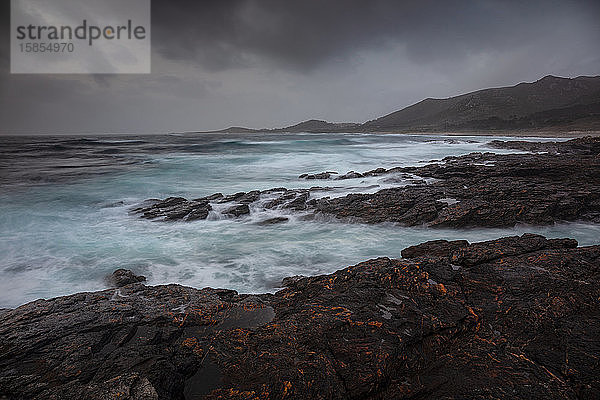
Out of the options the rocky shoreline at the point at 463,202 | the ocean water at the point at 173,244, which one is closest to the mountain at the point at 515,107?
the rocky shoreline at the point at 463,202

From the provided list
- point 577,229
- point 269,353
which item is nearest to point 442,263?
point 269,353

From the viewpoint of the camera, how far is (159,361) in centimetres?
251

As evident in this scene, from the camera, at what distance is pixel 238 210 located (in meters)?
10.3

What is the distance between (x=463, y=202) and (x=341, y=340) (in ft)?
25.9

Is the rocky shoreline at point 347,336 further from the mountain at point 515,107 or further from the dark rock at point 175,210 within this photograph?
the mountain at point 515,107

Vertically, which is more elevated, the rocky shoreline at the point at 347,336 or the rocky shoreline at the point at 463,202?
the rocky shoreline at the point at 463,202

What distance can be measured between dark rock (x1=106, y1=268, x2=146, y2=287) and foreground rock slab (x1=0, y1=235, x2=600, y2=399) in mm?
1492

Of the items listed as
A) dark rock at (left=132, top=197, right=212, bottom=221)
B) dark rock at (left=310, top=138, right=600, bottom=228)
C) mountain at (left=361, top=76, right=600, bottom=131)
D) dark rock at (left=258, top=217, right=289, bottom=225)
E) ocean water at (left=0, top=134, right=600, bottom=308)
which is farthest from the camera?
mountain at (left=361, top=76, right=600, bottom=131)

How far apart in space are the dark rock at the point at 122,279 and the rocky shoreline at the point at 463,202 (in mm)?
4176

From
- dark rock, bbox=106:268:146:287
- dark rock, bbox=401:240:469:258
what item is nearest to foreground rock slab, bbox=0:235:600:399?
dark rock, bbox=401:240:469:258

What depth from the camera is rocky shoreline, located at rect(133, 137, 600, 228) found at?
26.8 ft

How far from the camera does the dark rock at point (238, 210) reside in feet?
33.5

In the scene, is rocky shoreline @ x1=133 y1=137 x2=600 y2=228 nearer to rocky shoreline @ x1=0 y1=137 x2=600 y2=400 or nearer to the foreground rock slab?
rocky shoreline @ x1=0 y1=137 x2=600 y2=400

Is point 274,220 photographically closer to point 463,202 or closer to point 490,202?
point 463,202
